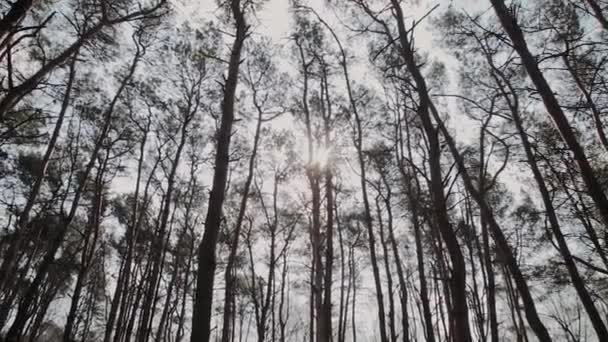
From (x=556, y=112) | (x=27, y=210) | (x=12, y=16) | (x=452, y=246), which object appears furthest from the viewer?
(x=27, y=210)

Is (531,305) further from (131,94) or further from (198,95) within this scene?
(131,94)

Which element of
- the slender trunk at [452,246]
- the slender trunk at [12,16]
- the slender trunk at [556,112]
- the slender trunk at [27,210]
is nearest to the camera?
the slender trunk at [12,16]

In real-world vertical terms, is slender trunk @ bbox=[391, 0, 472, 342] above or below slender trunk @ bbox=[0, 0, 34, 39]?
below

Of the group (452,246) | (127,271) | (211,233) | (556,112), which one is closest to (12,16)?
(211,233)

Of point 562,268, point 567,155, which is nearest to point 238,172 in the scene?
point 567,155

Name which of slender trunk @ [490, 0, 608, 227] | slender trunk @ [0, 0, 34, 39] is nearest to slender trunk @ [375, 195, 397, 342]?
slender trunk @ [490, 0, 608, 227]

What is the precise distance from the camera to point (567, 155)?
794cm

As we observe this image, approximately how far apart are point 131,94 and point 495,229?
41.0 feet

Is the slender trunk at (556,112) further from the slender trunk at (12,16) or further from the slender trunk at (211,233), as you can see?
the slender trunk at (12,16)

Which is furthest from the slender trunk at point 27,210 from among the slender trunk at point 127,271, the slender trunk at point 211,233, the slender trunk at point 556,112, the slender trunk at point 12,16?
the slender trunk at point 556,112

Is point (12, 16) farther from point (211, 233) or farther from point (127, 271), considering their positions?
point (127, 271)

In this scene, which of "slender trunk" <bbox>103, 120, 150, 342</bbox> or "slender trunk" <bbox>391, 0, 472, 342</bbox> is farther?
"slender trunk" <bbox>103, 120, 150, 342</bbox>

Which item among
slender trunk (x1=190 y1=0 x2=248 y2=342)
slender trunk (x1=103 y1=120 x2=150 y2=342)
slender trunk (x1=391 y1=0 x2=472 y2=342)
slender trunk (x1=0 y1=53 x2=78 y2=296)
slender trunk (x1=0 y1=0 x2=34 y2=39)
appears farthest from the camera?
slender trunk (x1=103 y1=120 x2=150 y2=342)

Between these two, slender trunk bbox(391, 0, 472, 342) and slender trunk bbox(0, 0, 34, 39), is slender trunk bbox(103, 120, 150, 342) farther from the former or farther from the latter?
slender trunk bbox(391, 0, 472, 342)
